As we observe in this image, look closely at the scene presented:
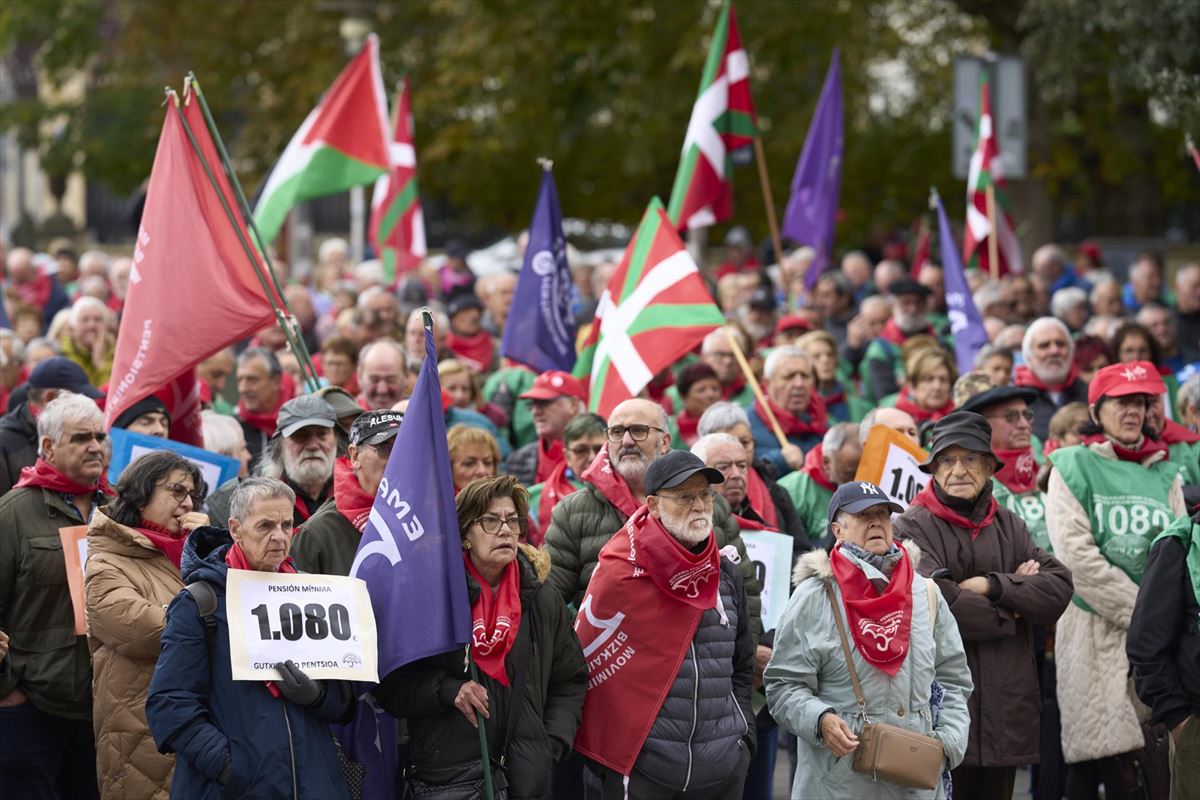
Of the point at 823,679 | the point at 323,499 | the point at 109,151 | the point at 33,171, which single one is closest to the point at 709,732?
the point at 823,679

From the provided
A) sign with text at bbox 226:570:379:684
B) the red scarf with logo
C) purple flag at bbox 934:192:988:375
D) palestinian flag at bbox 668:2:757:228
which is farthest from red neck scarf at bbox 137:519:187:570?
purple flag at bbox 934:192:988:375

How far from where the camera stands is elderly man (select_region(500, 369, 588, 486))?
10.3 m

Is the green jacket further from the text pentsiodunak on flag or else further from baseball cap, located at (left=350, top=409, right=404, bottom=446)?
baseball cap, located at (left=350, top=409, right=404, bottom=446)

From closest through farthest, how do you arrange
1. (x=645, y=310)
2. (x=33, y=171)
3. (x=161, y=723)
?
(x=161, y=723) < (x=645, y=310) < (x=33, y=171)

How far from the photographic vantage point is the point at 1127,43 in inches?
570

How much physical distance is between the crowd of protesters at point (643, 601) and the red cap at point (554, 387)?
3 cm

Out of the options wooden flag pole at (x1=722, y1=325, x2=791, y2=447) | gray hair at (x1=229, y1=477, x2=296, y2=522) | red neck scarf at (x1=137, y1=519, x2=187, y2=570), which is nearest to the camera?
gray hair at (x1=229, y1=477, x2=296, y2=522)

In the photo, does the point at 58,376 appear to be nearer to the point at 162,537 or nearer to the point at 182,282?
the point at 182,282

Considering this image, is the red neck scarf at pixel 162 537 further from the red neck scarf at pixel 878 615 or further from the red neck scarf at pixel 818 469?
the red neck scarf at pixel 818 469

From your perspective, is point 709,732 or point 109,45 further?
point 109,45

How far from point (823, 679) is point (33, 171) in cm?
4259

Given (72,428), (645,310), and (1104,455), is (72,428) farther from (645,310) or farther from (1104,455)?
(1104,455)

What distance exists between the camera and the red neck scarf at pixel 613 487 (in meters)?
8.02

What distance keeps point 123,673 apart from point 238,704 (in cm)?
97
